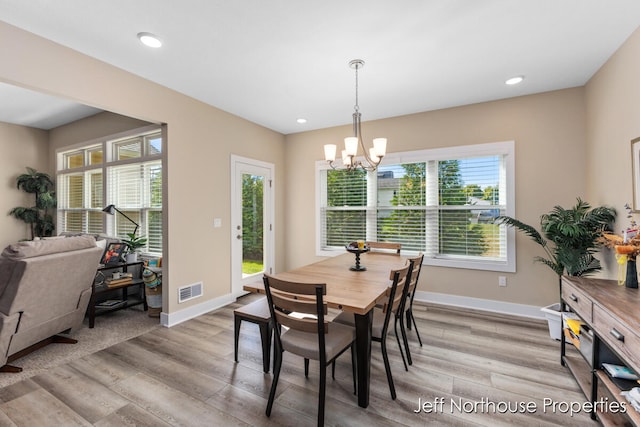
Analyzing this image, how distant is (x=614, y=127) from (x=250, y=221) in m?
4.38

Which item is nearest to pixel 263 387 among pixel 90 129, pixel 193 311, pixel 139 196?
pixel 193 311

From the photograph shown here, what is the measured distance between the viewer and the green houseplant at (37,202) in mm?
4957

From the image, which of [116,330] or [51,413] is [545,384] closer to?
[51,413]

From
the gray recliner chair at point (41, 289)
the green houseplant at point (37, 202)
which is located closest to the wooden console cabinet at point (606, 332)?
the gray recliner chair at point (41, 289)

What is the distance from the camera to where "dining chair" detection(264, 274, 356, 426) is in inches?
62.4

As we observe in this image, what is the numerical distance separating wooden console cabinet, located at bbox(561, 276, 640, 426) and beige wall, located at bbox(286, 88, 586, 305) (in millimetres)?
1321

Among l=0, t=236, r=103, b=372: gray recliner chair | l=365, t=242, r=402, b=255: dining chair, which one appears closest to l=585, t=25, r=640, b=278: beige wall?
l=365, t=242, r=402, b=255: dining chair

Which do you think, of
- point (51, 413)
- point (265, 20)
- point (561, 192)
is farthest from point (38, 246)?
point (561, 192)

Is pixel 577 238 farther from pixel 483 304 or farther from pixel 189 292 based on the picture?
pixel 189 292

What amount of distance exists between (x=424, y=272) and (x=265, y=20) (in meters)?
3.55

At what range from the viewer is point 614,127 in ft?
8.45

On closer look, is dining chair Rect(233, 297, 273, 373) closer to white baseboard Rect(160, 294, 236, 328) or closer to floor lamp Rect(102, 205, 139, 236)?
white baseboard Rect(160, 294, 236, 328)

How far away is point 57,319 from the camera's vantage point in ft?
8.61

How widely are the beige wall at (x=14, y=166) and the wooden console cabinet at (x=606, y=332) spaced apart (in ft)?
25.5
